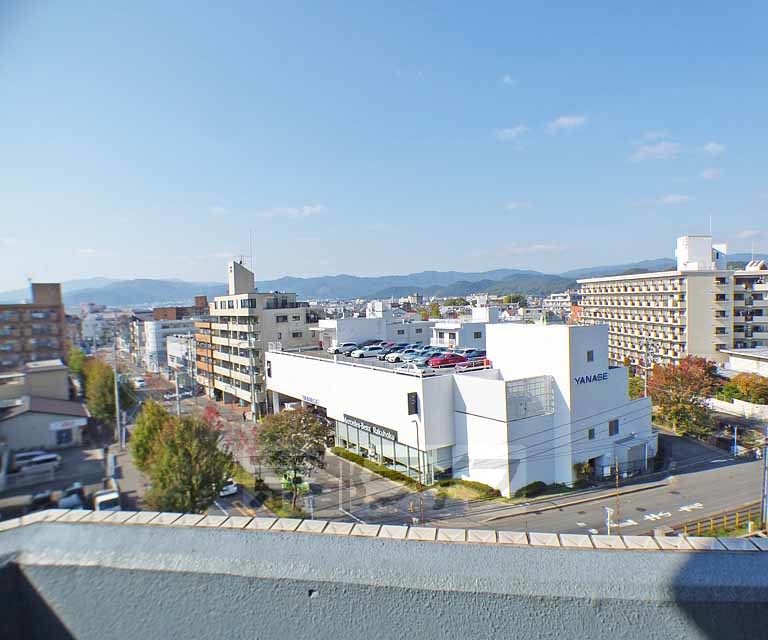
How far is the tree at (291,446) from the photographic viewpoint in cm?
1203

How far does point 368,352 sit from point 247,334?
7422 mm

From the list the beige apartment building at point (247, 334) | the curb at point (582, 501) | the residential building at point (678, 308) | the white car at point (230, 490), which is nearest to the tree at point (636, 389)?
the residential building at point (678, 308)

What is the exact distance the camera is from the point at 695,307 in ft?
91.1

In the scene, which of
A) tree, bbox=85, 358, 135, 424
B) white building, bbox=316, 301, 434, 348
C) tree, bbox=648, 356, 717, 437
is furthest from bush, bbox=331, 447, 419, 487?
tree, bbox=648, 356, 717, 437

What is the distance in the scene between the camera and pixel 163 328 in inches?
1825

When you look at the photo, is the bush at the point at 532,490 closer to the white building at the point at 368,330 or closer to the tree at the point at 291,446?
the tree at the point at 291,446

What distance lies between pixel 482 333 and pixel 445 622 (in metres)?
25.3

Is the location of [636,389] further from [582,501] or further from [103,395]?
[103,395]

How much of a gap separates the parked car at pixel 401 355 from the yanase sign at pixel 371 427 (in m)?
3.81

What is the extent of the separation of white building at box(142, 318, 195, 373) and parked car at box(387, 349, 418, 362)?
29884 millimetres

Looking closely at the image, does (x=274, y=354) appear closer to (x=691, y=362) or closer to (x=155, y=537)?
(x=691, y=362)

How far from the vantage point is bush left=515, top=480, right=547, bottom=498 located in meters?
12.9

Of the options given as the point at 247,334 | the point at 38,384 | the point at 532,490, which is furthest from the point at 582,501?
the point at 38,384

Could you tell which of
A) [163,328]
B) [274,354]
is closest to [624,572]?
[274,354]
